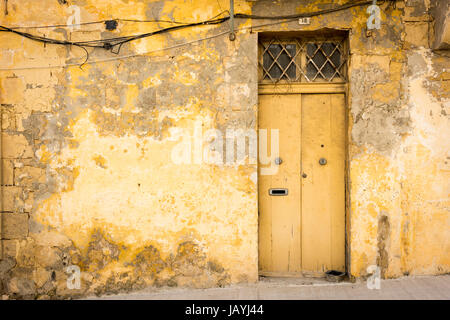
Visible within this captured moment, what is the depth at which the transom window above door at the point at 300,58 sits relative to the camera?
4250mm

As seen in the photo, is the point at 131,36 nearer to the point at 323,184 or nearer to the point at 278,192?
the point at 278,192

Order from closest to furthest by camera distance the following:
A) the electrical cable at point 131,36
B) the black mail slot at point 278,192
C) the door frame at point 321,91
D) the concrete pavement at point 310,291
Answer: the concrete pavement at point 310,291 < the electrical cable at point 131,36 < the door frame at point 321,91 < the black mail slot at point 278,192

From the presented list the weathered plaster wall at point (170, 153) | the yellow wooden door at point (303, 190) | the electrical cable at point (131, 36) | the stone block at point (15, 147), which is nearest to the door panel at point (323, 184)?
the yellow wooden door at point (303, 190)

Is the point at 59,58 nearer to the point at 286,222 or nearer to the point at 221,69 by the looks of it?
the point at 221,69

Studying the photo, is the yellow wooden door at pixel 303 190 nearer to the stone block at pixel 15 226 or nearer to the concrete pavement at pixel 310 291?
the concrete pavement at pixel 310 291

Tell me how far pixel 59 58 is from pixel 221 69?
1891 mm

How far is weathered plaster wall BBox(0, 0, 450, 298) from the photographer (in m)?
4.04

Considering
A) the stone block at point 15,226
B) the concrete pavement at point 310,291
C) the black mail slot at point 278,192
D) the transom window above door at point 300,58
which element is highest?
the transom window above door at point 300,58

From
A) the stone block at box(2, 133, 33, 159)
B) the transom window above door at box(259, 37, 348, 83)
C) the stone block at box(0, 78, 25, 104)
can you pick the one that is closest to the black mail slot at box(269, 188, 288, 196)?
the transom window above door at box(259, 37, 348, 83)

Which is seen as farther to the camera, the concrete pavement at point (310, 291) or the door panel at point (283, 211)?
the door panel at point (283, 211)

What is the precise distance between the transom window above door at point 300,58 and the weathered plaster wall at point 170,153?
0.84 ft

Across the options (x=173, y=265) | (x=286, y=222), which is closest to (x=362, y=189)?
(x=286, y=222)

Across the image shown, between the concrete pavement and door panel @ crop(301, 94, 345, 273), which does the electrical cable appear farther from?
the concrete pavement
